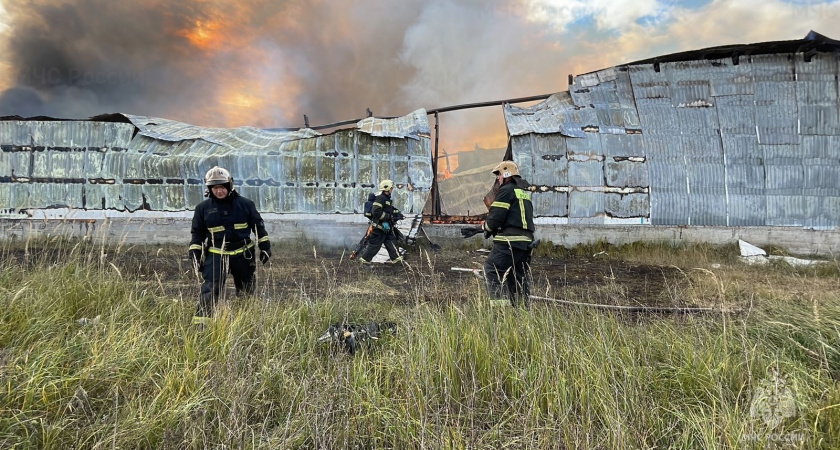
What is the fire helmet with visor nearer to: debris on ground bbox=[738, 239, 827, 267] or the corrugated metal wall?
the corrugated metal wall

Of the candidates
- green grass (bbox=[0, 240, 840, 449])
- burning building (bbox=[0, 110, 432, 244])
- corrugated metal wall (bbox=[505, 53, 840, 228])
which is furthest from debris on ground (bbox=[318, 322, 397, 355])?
corrugated metal wall (bbox=[505, 53, 840, 228])

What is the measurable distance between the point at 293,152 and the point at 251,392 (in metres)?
10.5

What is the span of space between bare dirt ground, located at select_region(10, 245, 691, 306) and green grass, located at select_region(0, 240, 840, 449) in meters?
1.56

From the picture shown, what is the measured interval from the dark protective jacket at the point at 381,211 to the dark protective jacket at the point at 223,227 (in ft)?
14.5

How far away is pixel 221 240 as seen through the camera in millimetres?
4461

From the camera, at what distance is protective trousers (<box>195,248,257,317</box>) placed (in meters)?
4.21

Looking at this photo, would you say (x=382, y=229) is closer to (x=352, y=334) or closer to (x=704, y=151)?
(x=352, y=334)

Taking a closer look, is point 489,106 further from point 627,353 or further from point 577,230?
point 627,353

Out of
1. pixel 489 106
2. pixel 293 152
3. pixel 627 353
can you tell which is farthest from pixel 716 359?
pixel 293 152

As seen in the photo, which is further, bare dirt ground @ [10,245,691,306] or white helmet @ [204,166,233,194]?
bare dirt ground @ [10,245,691,306]

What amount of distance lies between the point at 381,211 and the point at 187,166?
6.86 metres

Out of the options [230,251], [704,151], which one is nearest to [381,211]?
[230,251]

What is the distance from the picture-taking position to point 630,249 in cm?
1071

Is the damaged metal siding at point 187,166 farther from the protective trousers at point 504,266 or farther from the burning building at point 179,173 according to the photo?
the protective trousers at point 504,266
